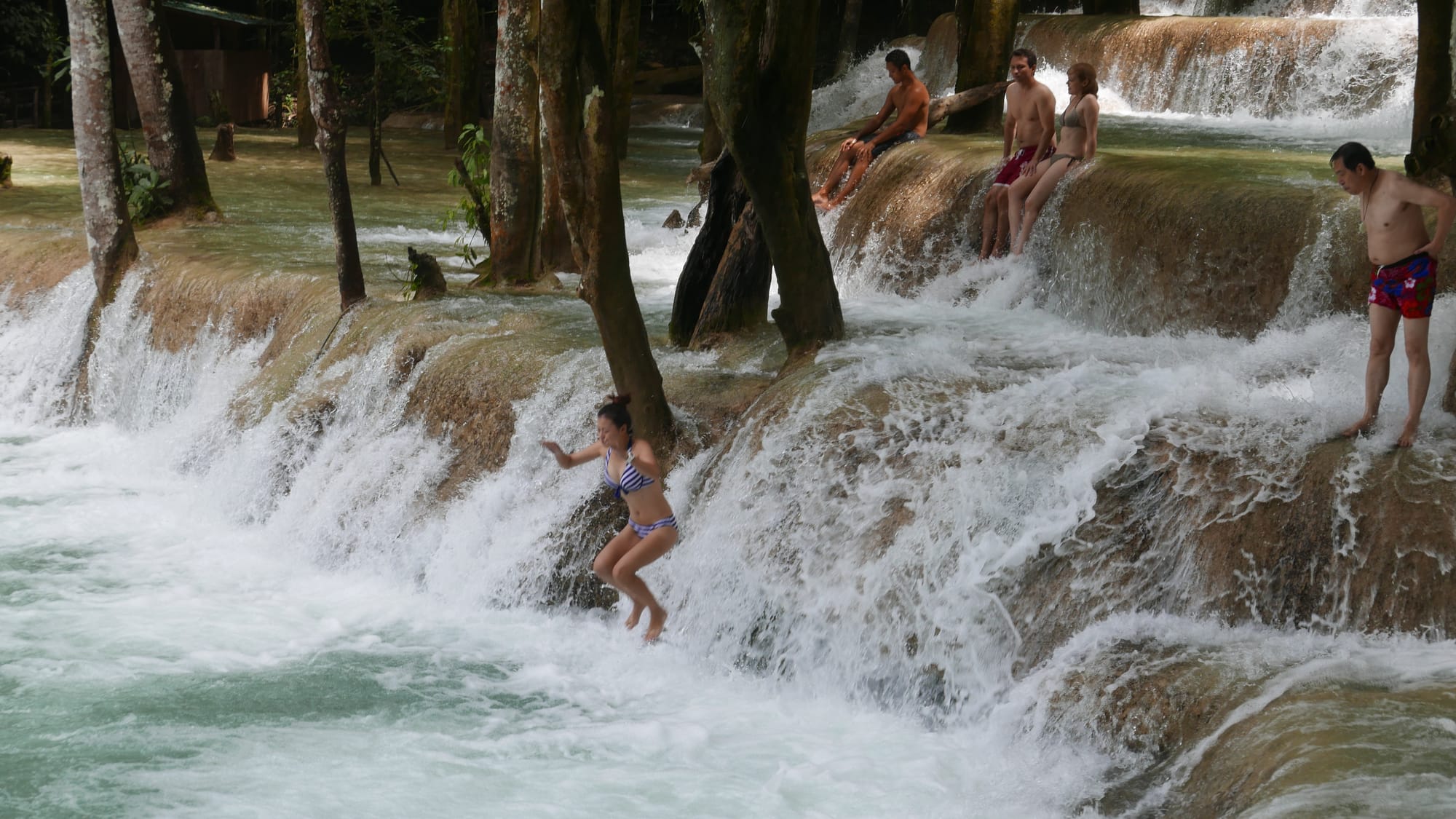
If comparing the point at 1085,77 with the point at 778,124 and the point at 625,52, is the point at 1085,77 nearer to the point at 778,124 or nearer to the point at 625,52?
the point at 778,124

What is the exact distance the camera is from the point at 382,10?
20562 millimetres

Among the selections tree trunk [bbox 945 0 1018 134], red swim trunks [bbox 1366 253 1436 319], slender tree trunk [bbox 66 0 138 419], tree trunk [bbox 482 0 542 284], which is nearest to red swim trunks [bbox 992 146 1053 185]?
tree trunk [bbox 482 0 542 284]

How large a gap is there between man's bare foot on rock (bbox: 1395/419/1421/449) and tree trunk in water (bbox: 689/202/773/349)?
14.6ft

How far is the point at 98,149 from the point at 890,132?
6872 mm

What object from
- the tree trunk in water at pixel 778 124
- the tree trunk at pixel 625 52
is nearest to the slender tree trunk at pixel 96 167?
the tree trunk in water at pixel 778 124

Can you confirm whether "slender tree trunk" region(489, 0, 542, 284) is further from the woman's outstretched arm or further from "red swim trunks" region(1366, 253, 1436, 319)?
"red swim trunks" region(1366, 253, 1436, 319)

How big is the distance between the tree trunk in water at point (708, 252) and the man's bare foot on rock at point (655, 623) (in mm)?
3094

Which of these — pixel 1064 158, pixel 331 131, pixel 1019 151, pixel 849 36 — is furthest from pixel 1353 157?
pixel 849 36

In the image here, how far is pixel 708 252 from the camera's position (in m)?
10.1

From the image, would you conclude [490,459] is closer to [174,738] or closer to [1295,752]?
[174,738]

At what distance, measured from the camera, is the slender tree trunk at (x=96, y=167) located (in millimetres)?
12969

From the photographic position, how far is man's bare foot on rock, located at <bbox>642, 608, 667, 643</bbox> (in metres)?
7.27

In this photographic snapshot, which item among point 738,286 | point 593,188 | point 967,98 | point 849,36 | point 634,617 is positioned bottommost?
point 634,617

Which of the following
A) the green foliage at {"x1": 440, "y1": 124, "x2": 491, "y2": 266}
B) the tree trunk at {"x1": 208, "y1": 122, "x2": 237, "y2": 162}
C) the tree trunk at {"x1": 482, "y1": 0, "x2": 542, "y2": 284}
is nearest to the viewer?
the tree trunk at {"x1": 482, "y1": 0, "x2": 542, "y2": 284}
